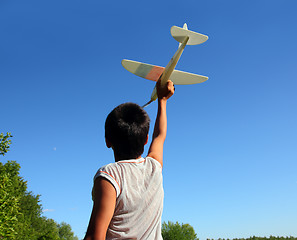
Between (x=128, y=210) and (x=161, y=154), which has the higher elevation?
(x=161, y=154)

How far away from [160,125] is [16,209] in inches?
596

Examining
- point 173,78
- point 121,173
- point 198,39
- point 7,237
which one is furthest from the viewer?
point 7,237

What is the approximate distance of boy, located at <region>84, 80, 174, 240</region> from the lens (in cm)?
179

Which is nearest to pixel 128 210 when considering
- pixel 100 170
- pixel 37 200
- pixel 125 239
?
pixel 125 239

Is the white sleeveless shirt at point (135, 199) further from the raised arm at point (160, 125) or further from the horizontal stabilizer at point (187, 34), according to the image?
the horizontal stabilizer at point (187, 34)

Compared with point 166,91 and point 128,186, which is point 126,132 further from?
point 166,91

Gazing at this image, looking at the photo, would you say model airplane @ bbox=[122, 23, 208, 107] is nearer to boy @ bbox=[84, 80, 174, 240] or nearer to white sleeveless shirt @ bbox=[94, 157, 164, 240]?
boy @ bbox=[84, 80, 174, 240]

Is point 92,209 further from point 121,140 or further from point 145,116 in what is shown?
point 145,116

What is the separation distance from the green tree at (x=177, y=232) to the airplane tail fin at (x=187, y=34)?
39768 mm

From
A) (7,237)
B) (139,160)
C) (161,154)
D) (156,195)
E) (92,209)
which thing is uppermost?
(161,154)

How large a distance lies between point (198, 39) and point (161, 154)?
124 inches

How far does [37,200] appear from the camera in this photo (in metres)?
41.2

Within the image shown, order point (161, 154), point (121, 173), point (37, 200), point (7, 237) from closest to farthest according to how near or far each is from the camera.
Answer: point (121, 173), point (161, 154), point (7, 237), point (37, 200)

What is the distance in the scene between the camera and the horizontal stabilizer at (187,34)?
4664mm
